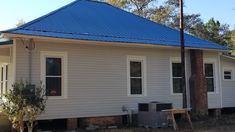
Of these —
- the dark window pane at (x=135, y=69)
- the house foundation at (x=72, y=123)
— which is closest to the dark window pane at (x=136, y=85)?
the dark window pane at (x=135, y=69)

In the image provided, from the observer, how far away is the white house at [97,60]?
15.5m

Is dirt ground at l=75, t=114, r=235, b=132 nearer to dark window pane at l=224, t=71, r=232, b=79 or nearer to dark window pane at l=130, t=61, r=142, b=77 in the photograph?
dark window pane at l=130, t=61, r=142, b=77

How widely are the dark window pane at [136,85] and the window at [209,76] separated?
4.62 meters

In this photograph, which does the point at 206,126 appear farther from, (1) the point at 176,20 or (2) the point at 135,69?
(1) the point at 176,20

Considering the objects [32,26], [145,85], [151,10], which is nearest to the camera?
[32,26]

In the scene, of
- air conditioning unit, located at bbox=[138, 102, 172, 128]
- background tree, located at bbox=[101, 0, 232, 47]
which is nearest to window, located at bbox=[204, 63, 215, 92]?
air conditioning unit, located at bbox=[138, 102, 172, 128]

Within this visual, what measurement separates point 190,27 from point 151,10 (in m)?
9.42

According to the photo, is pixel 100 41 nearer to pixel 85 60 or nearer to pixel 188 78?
pixel 85 60

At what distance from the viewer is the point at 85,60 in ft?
55.3

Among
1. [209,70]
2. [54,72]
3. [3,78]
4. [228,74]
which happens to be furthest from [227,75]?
[3,78]

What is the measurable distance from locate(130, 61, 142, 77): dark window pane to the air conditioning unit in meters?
1.61

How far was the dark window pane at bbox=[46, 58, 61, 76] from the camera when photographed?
15953 millimetres

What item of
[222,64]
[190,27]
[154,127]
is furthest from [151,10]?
[154,127]

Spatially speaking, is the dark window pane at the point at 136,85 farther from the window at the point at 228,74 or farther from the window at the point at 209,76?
the window at the point at 228,74
